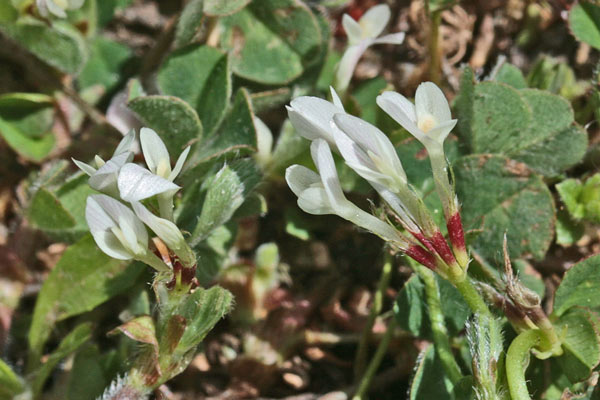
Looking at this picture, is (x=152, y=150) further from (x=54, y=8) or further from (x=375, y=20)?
(x=375, y=20)

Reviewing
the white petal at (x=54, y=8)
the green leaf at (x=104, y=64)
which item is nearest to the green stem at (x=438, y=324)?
the white petal at (x=54, y=8)

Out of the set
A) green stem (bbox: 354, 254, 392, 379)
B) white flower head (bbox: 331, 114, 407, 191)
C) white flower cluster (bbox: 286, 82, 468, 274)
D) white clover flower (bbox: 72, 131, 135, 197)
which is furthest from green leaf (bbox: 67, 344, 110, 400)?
white flower head (bbox: 331, 114, 407, 191)

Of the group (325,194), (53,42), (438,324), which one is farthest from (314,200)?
(53,42)

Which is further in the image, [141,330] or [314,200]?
[141,330]

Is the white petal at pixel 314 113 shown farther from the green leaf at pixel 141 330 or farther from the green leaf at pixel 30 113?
the green leaf at pixel 30 113

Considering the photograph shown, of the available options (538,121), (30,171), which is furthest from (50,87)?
(538,121)

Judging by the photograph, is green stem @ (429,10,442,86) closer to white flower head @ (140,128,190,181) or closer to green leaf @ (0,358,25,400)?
white flower head @ (140,128,190,181)

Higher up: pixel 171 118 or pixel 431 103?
pixel 431 103
